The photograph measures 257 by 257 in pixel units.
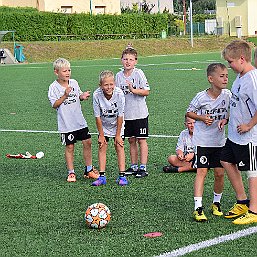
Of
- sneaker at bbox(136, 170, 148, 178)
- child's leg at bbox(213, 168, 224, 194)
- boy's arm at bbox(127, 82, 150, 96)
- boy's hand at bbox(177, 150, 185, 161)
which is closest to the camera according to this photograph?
child's leg at bbox(213, 168, 224, 194)

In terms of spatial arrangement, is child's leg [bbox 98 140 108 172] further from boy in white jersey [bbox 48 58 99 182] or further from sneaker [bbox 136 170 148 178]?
sneaker [bbox 136 170 148 178]

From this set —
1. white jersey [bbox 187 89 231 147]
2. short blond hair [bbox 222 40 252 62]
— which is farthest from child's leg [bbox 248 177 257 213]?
short blond hair [bbox 222 40 252 62]

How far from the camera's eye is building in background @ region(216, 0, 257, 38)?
73.6 m

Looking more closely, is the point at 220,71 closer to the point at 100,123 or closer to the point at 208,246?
the point at 208,246

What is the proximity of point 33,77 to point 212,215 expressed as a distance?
81.3 feet

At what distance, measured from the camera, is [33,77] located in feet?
103

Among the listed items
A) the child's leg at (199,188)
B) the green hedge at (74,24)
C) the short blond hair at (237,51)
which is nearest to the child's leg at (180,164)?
the child's leg at (199,188)

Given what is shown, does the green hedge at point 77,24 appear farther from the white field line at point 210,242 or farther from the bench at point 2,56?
the white field line at point 210,242

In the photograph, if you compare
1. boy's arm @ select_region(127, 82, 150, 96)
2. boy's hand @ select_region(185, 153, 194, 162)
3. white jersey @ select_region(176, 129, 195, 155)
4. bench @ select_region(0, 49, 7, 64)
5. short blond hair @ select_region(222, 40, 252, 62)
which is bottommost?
bench @ select_region(0, 49, 7, 64)

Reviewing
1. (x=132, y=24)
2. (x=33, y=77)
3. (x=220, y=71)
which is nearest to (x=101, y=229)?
(x=220, y=71)

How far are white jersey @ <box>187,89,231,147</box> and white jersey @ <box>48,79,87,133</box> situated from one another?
2.60 metres

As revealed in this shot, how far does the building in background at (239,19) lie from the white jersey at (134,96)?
64464mm

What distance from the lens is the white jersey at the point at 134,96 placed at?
9.42 meters

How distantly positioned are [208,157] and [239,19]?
2651 inches
